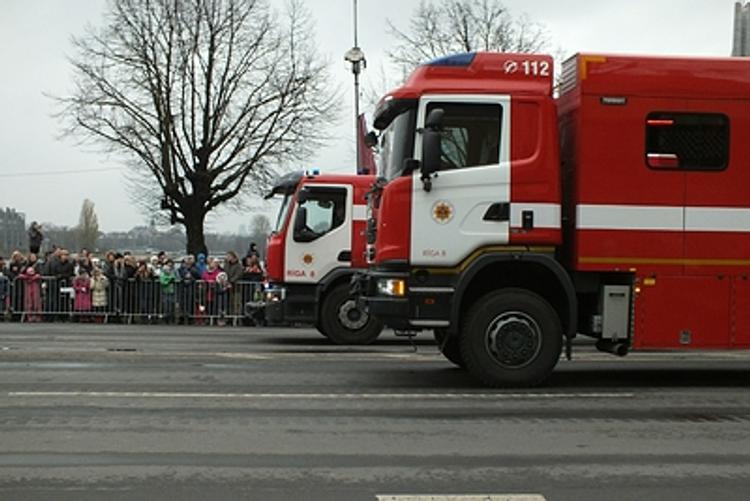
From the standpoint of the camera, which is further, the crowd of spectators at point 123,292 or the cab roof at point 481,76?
the crowd of spectators at point 123,292

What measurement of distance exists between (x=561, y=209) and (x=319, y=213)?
6642 millimetres

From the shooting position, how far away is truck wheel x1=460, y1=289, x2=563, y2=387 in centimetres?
970

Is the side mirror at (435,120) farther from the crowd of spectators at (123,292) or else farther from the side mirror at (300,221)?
the crowd of spectators at (123,292)

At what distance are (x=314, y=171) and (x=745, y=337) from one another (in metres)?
8.28

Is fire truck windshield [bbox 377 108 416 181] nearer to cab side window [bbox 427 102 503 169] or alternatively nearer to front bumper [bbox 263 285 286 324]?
cab side window [bbox 427 102 503 169]

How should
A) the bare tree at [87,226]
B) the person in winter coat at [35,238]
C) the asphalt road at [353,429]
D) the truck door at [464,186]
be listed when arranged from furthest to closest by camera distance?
the bare tree at [87,226] → the person in winter coat at [35,238] → the truck door at [464,186] → the asphalt road at [353,429]

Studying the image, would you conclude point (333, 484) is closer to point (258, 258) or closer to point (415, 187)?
point (415, 187)

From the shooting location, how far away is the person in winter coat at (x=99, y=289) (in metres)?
20.6

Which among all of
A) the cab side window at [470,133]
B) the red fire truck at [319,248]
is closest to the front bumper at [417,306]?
the cab side window at [470,133]

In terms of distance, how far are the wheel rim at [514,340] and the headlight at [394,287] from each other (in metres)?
1.01

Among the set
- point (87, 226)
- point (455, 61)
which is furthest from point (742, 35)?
point (87, 226)

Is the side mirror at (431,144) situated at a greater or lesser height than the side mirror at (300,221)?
greater

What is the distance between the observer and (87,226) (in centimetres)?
7112

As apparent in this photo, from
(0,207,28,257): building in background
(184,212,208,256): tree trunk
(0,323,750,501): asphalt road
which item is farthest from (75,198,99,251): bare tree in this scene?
(0,323,750,501): asphalt road
